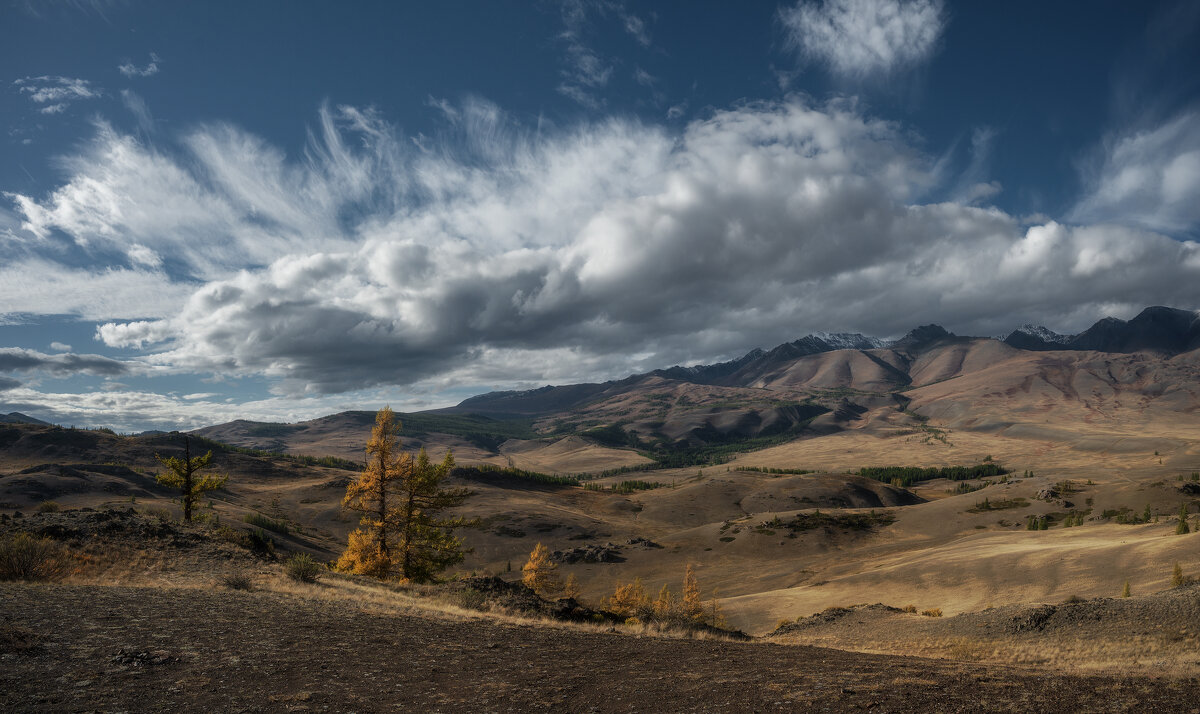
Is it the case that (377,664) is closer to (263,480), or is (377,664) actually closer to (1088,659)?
(1088,659)

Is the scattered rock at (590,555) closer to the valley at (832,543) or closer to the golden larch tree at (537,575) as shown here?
the valley at (832,543)

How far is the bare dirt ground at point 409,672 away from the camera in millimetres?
10125

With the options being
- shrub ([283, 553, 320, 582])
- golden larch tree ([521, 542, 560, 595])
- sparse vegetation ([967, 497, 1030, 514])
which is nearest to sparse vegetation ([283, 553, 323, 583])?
shrub ([283, 553, 320, 582])

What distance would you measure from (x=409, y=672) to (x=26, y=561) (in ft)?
56.5

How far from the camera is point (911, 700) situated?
10828 mm

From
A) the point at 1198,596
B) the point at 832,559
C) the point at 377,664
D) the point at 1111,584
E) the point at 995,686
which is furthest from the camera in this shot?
the point at 832,559

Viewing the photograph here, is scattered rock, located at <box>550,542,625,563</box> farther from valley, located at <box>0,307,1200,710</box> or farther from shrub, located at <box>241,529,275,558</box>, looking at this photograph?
shrub, located at <box>241,529,275,558</box>

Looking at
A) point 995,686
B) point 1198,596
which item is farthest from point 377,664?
point 1198,596

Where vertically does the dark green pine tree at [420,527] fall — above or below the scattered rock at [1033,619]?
above

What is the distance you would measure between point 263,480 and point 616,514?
115506 millimetres

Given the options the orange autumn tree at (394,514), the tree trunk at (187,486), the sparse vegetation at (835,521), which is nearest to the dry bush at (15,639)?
the orange autumn tree at (394,514)

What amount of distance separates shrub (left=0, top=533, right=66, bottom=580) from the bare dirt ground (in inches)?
119

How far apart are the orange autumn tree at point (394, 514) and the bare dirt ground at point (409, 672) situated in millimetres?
19893

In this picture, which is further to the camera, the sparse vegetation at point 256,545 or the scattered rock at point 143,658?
the sparse vegetation at point 256,545
